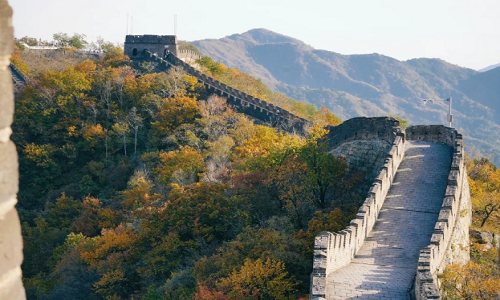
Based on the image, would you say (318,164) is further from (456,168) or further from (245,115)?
(245,115)

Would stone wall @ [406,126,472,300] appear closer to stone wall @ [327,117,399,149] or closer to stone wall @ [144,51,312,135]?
stone wall @ [327,117,399,149]

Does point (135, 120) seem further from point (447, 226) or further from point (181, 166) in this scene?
point (447, 226)

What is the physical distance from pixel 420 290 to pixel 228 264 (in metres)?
8.43

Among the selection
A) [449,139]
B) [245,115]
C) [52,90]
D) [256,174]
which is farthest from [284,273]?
[52,90]

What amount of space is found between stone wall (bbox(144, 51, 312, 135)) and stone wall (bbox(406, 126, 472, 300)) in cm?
1736

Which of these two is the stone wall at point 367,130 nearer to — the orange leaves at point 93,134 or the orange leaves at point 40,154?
the orange leaves at point 93,134

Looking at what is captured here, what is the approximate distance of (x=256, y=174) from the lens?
27.6 meters

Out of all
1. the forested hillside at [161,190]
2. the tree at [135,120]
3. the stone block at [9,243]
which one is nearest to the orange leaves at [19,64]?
the forested hillside at [161,190]

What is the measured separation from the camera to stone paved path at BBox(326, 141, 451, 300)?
13297 mm

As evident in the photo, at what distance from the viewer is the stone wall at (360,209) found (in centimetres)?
1380

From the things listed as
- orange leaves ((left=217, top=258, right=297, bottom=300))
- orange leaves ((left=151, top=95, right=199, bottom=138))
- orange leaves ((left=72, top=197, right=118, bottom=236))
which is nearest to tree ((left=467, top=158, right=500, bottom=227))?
orange leaves ((left=217, top=258, right=297, bottom=300))

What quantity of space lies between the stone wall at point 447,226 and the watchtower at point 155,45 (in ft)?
128

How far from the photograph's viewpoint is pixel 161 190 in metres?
37.7

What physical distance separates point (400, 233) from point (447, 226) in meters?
1.12
